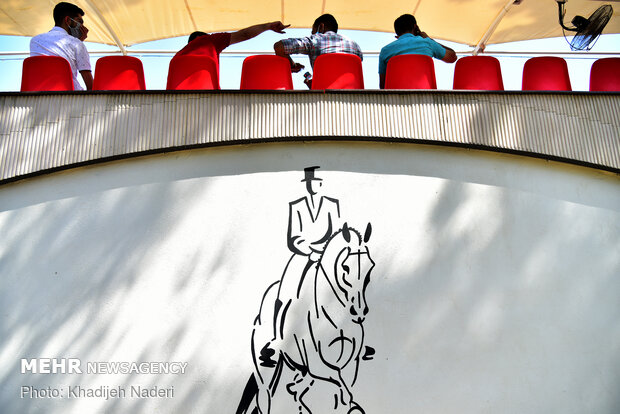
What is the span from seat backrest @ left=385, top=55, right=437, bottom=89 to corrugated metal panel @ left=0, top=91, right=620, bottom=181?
5.7 inches

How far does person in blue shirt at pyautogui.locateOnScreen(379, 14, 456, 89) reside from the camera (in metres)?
3.53

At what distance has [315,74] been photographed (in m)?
3.26

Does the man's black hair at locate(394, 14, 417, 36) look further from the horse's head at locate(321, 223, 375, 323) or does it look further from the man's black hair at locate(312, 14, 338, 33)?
the horse's head at locate(321, 223, 375, 323)

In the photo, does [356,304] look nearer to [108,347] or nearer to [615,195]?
[108,347]

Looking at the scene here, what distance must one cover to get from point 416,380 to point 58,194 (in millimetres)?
2117

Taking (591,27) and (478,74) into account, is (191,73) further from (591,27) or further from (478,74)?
(591,27)

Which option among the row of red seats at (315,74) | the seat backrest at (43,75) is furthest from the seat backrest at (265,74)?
the seat backrest at (43,75)

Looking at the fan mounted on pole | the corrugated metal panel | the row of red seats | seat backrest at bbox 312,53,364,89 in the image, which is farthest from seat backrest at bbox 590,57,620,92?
seat backrest at bbox 312,53,364,89

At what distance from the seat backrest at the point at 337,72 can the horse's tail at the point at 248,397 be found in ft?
5.52

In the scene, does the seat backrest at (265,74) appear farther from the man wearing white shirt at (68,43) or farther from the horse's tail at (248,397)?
the horse's tail at (248,397)

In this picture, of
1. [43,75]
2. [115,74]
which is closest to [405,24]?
[115,74]

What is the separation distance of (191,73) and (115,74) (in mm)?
433

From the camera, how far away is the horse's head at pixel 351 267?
9.40ft

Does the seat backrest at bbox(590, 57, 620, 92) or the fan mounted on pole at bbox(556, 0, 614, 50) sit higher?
the fan mounted on pole at bbox(556, 0, 614, 50)
